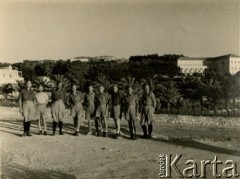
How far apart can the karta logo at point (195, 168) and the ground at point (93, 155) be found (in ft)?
0.24

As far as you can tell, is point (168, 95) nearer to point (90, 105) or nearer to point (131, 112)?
point (90, 105)

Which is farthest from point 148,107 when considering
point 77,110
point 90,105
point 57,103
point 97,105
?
point 57,103

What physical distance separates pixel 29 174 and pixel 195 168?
7.21 feet

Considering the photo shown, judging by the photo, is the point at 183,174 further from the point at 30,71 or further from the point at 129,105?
the point at 30,71

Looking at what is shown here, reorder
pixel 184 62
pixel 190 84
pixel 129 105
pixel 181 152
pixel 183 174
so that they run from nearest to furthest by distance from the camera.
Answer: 1. pixel 183 174
2. pixel 181 152
3. pixel 129 105
4. pixel 190 84
5. pixel 184 62

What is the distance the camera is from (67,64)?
207 feet

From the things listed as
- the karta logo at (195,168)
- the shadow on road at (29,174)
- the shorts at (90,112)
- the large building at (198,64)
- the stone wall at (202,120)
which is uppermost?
the large building at (198,64)

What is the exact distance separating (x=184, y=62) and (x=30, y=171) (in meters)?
71.5

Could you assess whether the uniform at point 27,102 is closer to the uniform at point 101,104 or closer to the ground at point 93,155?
the ground at point 93,155

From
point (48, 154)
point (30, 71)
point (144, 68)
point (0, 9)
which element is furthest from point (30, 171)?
point (30, 71)

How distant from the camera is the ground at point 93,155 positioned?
5707mm

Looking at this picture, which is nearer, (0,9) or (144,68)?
(0,9)

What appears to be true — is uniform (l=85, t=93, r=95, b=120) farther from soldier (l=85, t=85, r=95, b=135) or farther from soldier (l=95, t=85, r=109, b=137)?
soldier (l=95, t=85, r=109, b=137)

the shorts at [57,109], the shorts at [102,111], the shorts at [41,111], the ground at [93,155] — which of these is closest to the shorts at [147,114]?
the ground at [93,155]
